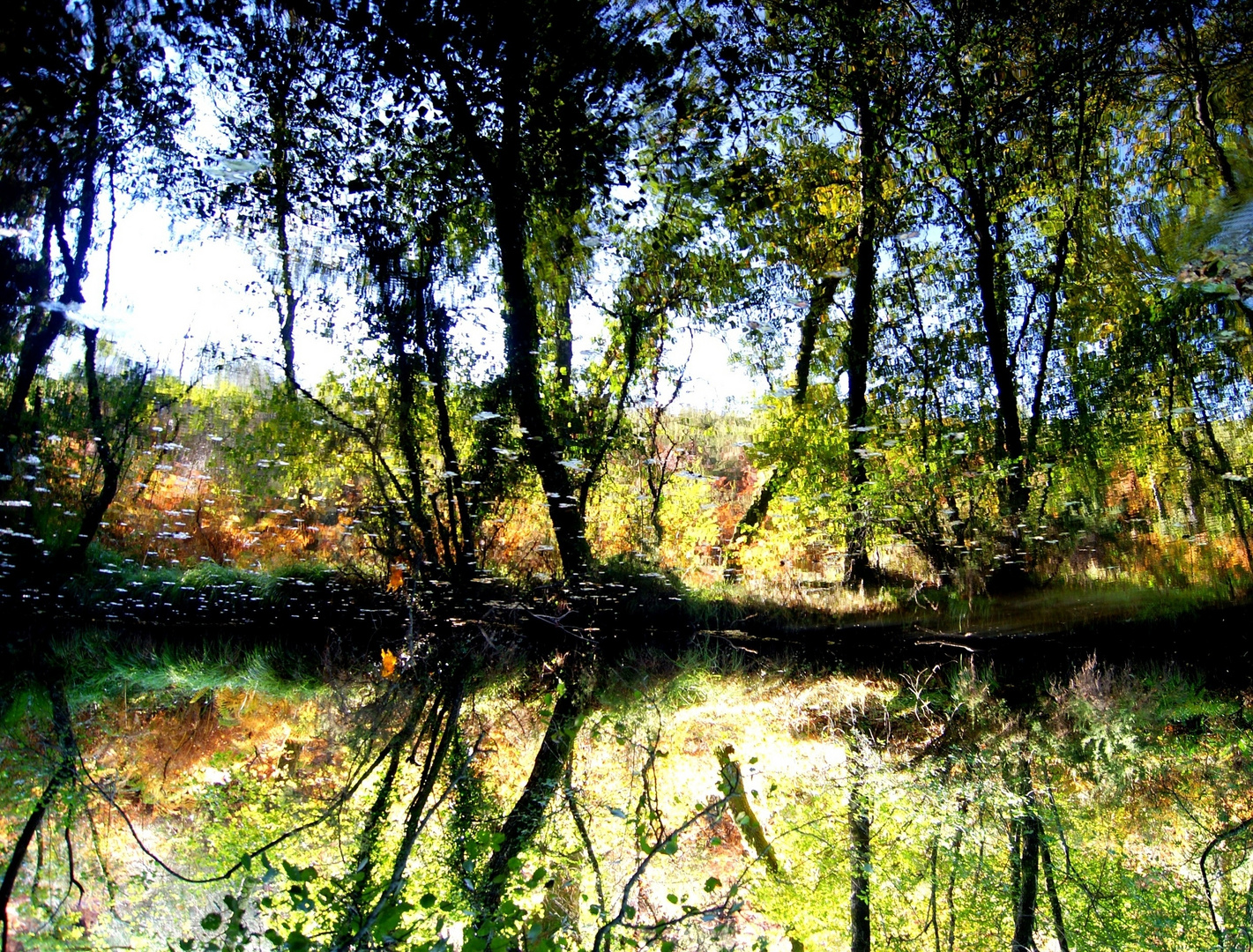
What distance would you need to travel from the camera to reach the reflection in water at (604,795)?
1.43m

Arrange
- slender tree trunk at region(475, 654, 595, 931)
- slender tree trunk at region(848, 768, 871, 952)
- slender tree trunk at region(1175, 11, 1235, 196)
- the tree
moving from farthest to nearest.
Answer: slender tree trunk at region(848, 768, 871, 952), slender tree trunk at region(475, 654, 595, 931), slender tree trunk at region(1175, 11, 1235, 196), the tree

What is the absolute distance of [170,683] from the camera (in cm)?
159

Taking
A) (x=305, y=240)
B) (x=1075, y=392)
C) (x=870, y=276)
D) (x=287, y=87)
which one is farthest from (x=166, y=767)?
(x=1075, y=392)

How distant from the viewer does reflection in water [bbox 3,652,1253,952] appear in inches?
56.4

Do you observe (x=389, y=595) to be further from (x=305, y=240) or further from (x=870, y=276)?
(x=870, y=276)

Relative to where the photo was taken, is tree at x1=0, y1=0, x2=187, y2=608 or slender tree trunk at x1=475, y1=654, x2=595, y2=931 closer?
tree at x1=0, y1=0, x2=187, y2=608

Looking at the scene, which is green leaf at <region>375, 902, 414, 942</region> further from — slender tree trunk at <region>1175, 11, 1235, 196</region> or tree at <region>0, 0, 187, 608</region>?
slender tree trunk at <region>1175, 11, 1235, 196</region>

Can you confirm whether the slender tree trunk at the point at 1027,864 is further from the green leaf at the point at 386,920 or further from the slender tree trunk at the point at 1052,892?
the green leaf at the point at 386,920

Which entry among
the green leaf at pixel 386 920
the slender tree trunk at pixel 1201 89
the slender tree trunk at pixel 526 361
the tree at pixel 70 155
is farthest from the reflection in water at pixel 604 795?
the slender tree trunk at pixel 1201 89

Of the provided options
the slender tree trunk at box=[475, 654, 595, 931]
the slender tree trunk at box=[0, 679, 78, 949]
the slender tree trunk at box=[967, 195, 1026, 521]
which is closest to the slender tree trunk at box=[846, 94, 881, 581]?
the slender tree trunk at box=[967, 195, 1026, 521]

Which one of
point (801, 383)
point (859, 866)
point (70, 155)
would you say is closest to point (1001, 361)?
point (801, 383)

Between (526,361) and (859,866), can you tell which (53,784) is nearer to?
(526,361)

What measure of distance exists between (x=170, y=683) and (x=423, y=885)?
76 cm

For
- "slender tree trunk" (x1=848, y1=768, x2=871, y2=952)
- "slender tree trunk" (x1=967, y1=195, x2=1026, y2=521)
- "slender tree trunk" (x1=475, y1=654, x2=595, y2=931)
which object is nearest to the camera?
"slender tree trunk" (x1=967, y1=195, x2=1026, y2=521)
